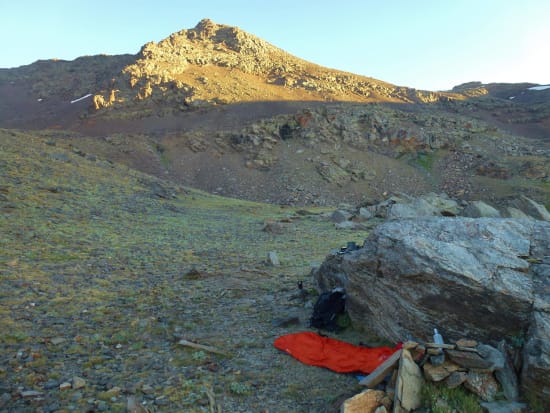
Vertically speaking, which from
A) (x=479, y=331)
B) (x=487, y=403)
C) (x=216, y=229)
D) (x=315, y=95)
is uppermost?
(x=315, y=95)

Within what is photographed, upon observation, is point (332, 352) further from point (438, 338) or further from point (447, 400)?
point (447, 400)

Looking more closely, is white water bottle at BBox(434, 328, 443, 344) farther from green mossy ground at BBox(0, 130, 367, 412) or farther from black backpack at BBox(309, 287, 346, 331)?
black backpack at BBox(309, 287, 346, 331)

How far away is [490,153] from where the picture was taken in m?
39.6

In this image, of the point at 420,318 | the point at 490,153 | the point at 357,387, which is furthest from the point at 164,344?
the point at 490,153

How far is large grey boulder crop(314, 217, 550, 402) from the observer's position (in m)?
5.31

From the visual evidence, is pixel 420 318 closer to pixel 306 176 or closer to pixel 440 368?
pixel 440 368

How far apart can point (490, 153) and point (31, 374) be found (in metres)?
43.6

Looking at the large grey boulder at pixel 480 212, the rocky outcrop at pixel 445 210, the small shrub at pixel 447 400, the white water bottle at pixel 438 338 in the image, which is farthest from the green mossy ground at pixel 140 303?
the large grey boulder at pixel 480 212

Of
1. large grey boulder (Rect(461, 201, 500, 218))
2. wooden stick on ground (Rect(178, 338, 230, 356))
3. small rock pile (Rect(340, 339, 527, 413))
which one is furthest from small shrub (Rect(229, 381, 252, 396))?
large grey boulder (Rect(461, 201, 500, 218))

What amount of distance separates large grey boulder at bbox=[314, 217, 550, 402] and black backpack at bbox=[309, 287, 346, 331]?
0.36m

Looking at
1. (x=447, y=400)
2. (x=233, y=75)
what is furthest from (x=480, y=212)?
Answer: (x=233, y=75)

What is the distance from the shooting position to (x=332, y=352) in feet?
21.4

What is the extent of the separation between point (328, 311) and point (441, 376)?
3114 mm

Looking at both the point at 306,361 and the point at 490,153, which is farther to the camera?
the point at 490,153
